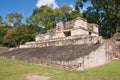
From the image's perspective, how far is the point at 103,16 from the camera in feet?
125

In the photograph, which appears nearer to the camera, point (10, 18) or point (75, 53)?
point (75, 53)

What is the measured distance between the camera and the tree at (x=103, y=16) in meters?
37.1

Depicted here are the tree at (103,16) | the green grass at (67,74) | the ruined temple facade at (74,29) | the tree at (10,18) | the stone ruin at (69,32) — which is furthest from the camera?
the tree at (10,18)

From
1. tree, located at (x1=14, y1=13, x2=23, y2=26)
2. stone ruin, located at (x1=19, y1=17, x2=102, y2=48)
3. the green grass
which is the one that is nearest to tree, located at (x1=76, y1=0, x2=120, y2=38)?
stone ruin, located at (x1=19, y1=17, x2=102, y2=48)

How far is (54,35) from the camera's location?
28344mm

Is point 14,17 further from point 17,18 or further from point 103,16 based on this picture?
point 103,16

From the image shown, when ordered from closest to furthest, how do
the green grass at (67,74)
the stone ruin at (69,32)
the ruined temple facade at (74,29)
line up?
1. the green grass at (67,74)
2. the stone ruin at (69,32)
3. the ruined temple facade at (74,29)

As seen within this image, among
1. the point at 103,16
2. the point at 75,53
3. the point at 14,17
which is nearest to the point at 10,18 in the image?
the point at 14,17

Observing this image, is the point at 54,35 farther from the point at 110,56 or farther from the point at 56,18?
the point at 56,18

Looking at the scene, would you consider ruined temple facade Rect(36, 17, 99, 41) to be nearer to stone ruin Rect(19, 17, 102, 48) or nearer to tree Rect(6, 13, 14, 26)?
stone ruin Rect(19, 17, 102, 48)

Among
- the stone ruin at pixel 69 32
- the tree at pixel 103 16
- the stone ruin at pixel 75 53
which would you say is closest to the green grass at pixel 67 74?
the stone ruin at pixel 75 53

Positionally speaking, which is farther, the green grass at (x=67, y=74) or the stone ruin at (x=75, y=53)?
the stone ruin at (x=75, y=53)

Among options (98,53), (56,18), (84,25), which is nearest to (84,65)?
(98,53)

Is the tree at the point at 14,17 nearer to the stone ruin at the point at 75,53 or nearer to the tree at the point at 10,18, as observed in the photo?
the tree at the point at 10,18
